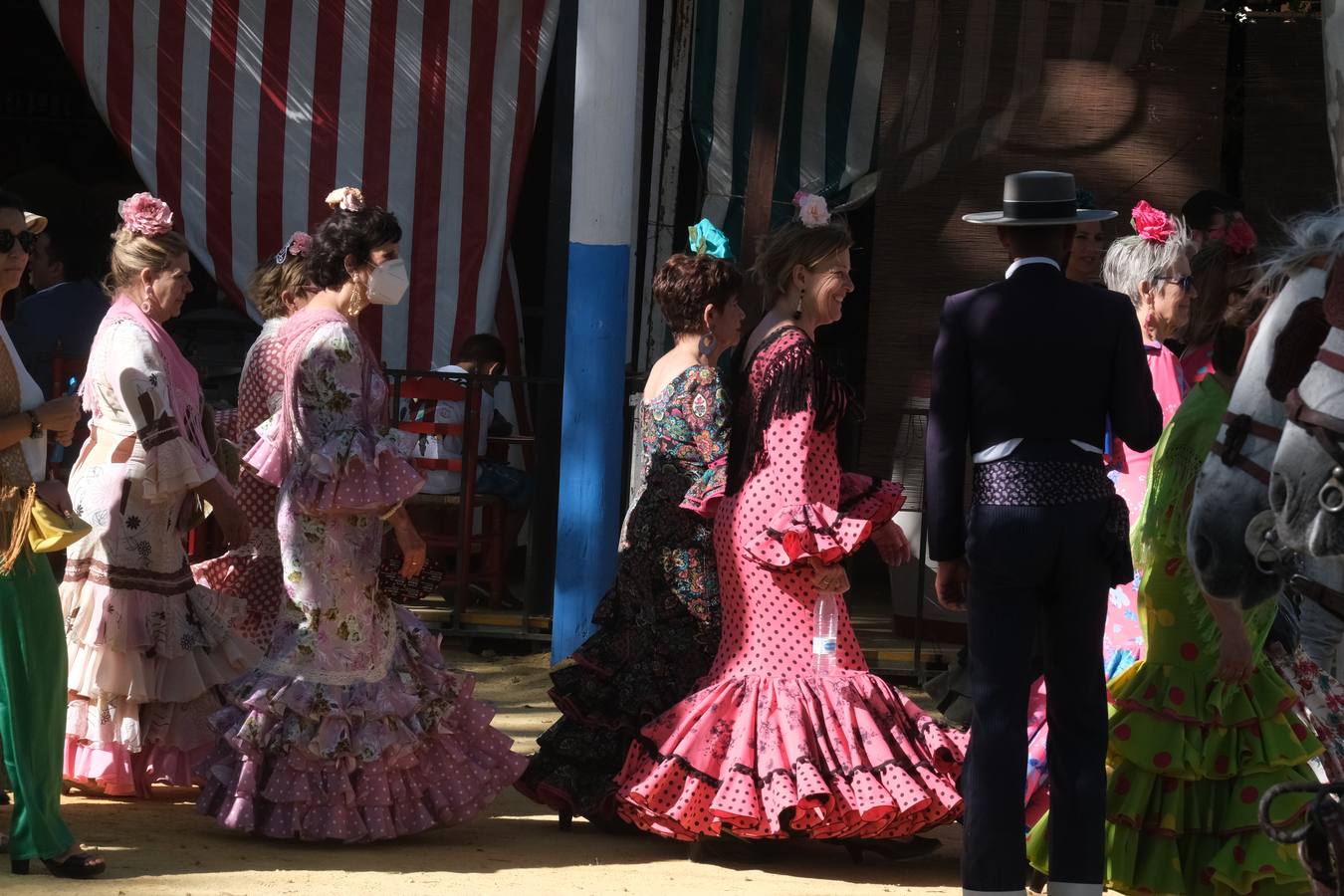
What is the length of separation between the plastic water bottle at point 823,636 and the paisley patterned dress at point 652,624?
41 cm

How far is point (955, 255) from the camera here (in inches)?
356

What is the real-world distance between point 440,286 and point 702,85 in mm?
1738

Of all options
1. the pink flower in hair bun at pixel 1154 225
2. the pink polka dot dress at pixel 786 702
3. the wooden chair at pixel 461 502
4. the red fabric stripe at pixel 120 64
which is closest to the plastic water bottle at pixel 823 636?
the pink polka dot dress at pixel 786 702

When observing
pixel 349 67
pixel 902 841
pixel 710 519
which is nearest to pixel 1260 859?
pixel 902 841

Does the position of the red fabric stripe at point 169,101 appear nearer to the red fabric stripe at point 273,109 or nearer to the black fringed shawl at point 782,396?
the red fabric stripe at point 273,109

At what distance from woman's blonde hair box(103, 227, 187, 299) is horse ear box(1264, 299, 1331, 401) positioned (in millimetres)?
3681

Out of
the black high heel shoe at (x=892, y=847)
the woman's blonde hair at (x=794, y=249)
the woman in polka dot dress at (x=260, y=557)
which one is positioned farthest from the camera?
the woman in polka dot dress at (x=260, y=557)

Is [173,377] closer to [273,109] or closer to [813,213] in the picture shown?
[813,213]

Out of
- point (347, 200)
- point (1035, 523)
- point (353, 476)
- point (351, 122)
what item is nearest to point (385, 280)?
point (347, 200)

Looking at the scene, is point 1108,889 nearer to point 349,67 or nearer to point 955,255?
point 955,255

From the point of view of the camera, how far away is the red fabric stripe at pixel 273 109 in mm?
9305

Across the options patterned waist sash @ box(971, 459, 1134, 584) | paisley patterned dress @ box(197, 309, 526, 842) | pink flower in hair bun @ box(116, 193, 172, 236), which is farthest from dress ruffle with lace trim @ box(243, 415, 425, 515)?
patterned waist sash @ box(971, 459, 1134, 584)

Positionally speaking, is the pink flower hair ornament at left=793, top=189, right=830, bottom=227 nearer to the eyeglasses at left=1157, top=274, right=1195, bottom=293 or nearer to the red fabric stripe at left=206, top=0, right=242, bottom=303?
the eyeglasses at left=1157, top=274, right=1195, bottom=293

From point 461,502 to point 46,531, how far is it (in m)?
3.87
